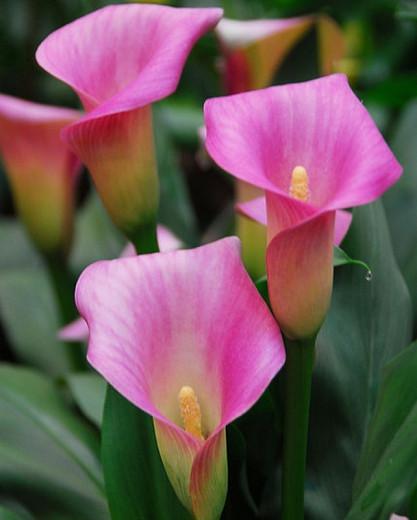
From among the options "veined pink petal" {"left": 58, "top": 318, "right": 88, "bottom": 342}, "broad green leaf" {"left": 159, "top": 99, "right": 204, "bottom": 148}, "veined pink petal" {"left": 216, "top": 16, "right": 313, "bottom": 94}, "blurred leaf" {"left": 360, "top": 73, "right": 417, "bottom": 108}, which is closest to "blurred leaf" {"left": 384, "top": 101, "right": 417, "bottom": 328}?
"blurred leaf" {"left": 360, "top": 73, "right": 417, "bottom": 108}

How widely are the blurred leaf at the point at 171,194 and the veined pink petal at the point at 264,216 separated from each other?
346 millimetres

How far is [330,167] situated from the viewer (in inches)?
16.6

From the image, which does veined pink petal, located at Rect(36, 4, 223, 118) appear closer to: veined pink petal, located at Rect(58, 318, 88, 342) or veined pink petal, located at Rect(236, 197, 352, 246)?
veined pink petal, located at Rect(236, 197, 352, 246)

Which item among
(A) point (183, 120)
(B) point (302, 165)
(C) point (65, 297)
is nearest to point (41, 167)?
(C) point (65, 297)

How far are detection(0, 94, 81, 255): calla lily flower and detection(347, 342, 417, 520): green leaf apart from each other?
331 millimetres

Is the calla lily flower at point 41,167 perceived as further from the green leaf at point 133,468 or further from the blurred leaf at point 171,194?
the green leaf at point 133,468

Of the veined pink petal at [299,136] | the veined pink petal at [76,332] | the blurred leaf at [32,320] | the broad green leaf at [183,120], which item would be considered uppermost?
the veined pink petal at [299,136]

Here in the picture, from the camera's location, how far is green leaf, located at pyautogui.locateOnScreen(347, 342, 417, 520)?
1.38ft

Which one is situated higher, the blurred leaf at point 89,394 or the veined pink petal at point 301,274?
the veined pink petal at point 301,274

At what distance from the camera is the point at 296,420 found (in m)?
0.45

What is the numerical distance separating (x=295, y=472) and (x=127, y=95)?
204 mm

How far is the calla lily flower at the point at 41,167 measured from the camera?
685mm

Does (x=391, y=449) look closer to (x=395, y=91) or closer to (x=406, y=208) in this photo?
(x=406, y=208)

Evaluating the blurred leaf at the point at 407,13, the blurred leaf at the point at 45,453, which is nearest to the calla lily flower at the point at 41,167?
the blurred leaf at the point at 45,453
